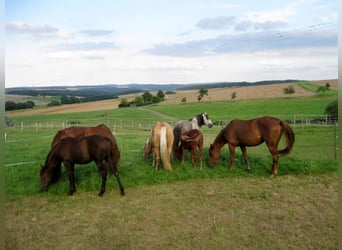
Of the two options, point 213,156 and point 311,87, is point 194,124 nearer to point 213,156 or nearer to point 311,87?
point 213,156

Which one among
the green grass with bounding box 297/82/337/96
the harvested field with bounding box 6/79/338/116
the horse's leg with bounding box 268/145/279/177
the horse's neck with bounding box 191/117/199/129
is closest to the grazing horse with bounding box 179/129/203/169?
the horse's neck with bounding box 191/117/199/129

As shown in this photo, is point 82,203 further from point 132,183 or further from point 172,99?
point 172,99

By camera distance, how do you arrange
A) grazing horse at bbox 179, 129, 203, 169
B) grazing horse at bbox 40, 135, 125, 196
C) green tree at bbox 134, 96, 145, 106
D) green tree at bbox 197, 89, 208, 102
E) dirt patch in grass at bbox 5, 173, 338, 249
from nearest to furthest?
1. dirt patch in grass at bbox 5, 173, 338, 249
2. grazing horse at bbox 40, 135, 125, 196
3. grazing horse at bbox 179, 129, 203, 169
4. green tree at bbox 134, 96, 145, 106
5. green tree at bbox 197, 89, 208, 102

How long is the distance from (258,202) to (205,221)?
4.48 ft

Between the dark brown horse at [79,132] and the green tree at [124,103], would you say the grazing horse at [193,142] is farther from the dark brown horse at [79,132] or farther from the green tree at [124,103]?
the green tree at [124,103]

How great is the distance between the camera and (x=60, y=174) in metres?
6.75

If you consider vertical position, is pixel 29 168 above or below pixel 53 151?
below

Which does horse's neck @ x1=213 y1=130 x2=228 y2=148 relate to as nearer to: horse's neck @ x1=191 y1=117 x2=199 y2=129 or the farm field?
the farm field

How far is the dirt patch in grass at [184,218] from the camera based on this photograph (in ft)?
13.8

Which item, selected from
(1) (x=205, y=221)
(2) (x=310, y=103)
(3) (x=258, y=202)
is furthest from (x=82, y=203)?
(2) (x=310, y=103)

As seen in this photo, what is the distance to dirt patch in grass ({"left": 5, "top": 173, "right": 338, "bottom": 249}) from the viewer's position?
13.8 ft

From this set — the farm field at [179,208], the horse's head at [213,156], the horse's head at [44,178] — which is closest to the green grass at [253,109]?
the horse's head at [213,156]

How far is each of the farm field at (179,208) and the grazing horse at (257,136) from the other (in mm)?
381

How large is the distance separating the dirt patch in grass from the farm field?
0.04 ft
